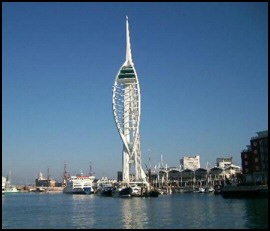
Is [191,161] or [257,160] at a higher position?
[191,161]

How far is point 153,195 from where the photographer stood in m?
92.6

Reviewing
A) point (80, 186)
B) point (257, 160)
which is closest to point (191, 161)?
point (80, 186)

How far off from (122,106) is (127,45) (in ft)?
69.9

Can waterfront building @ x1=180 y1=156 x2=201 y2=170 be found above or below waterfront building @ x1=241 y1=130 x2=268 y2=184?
above

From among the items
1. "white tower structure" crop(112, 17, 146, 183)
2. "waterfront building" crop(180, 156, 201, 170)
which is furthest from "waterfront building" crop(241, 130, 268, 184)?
"waterfront building" crop(180, 156, 201, 170)

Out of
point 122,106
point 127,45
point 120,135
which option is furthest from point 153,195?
point 127,45

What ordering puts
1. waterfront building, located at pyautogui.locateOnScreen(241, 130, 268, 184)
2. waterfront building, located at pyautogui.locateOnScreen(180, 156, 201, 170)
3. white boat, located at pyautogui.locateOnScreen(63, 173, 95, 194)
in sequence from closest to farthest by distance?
waterfront building, located at pyautogui.locateOnScreen(241, 130, 268, 184) < white boat, located at pyautogui.locateOnScreen(63, 173, 95, 194) < waterfront building, located at pyautogui.locateOnScreen(180, 156, 201, 170)

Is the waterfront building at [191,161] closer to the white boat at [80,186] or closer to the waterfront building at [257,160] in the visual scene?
the white boat at [80,186]

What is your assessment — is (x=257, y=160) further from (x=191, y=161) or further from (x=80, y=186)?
(x=191, y=161)

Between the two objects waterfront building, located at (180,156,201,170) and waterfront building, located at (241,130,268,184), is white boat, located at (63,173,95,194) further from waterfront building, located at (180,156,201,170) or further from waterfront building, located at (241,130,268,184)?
waterfront building, located at (241,130,268,184)

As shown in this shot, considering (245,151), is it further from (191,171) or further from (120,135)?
(191,171)

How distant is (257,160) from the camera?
76.7 m

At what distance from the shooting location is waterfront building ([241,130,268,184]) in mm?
74938

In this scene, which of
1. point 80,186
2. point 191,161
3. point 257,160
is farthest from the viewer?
point 191,161
